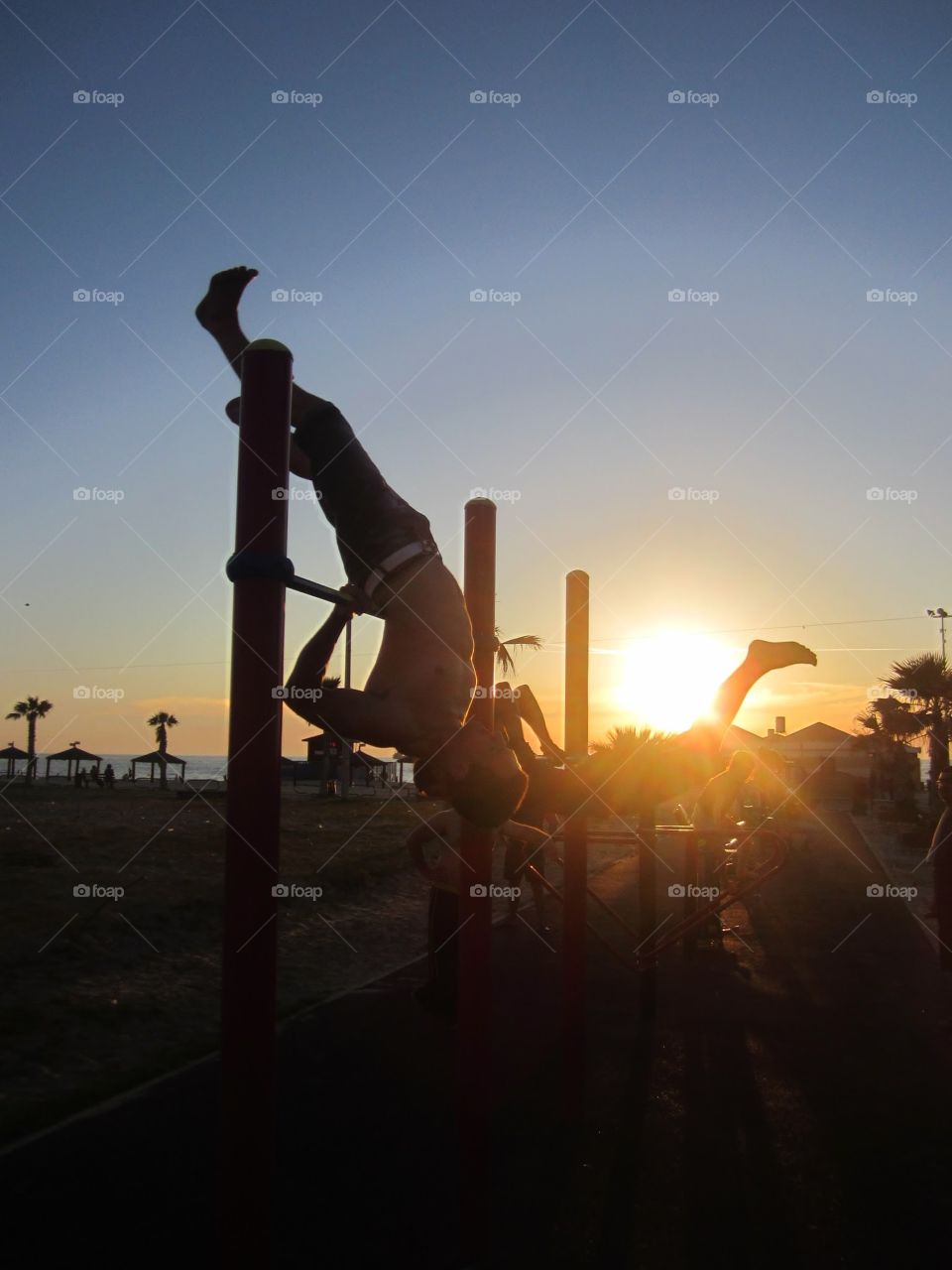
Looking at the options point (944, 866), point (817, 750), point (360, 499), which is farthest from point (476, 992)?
point (817, 750)

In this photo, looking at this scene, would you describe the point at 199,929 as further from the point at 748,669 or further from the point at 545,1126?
the point at 748,669

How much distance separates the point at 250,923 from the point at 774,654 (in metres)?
3.60

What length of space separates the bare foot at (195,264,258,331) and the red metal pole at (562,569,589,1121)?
2918 mm

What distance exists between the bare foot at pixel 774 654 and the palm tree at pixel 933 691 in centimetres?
2586

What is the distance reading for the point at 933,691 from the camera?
1123 inches

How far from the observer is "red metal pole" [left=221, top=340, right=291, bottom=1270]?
1.98 m

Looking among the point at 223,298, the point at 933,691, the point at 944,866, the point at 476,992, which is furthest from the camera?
the point at 933,691

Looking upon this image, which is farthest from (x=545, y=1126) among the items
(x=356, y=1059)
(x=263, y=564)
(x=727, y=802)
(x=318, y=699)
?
(x=727, y=802)

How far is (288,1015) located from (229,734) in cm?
594

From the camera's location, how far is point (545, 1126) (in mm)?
4871

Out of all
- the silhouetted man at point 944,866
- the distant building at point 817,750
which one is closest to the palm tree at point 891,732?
the distant building at point 817,750

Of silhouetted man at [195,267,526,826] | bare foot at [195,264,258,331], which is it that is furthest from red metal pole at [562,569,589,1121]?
bare foot at [195,264,258,331]

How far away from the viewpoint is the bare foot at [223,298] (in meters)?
2.31

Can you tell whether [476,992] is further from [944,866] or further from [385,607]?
[944,866]
